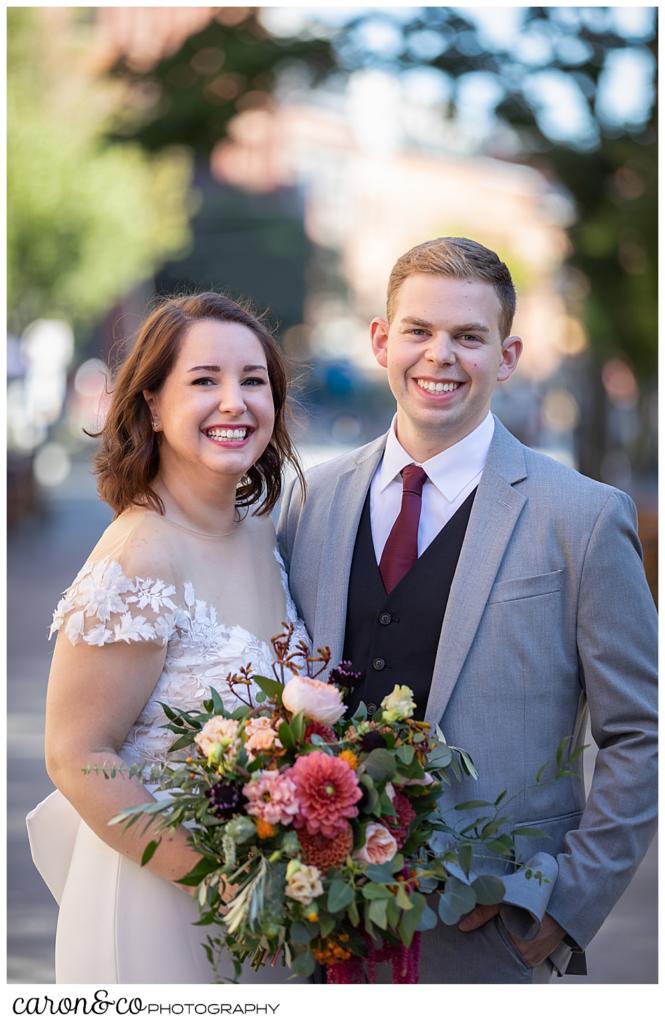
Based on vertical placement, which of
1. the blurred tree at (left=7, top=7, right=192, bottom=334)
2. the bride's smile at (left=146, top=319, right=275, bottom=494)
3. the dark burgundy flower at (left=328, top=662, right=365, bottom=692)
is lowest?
the dark burgundy flower at (left=328, top=662, right=365, bottom=692)

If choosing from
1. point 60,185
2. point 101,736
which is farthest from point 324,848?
point 60,185

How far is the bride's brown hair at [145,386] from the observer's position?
346 cm

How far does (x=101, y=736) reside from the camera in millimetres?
3141

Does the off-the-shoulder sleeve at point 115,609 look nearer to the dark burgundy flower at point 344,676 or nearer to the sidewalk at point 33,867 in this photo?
the dark burgundy flower at point 344,676

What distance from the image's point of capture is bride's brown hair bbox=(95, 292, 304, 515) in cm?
346

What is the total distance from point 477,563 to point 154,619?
0.84 meters

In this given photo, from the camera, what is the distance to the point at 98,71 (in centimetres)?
1352

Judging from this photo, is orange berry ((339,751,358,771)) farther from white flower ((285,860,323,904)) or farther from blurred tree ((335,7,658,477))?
blurred tree ((335,7,658,477))

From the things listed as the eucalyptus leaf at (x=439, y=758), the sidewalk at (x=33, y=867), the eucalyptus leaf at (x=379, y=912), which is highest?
the eucalyptus leaf at (x=439, y=758)

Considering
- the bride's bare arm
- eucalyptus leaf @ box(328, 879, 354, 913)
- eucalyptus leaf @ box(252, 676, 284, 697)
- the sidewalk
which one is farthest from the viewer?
the sidewalk

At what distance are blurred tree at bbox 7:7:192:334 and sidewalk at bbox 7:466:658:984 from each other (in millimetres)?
12537

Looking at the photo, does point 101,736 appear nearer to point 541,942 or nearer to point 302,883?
point 302,883

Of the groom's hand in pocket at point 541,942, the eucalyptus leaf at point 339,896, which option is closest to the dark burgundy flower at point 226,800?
the eucalyptus leaf at point 339,896

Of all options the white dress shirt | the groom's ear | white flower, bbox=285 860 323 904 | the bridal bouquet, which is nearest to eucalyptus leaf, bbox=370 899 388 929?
the bridal bouquet
